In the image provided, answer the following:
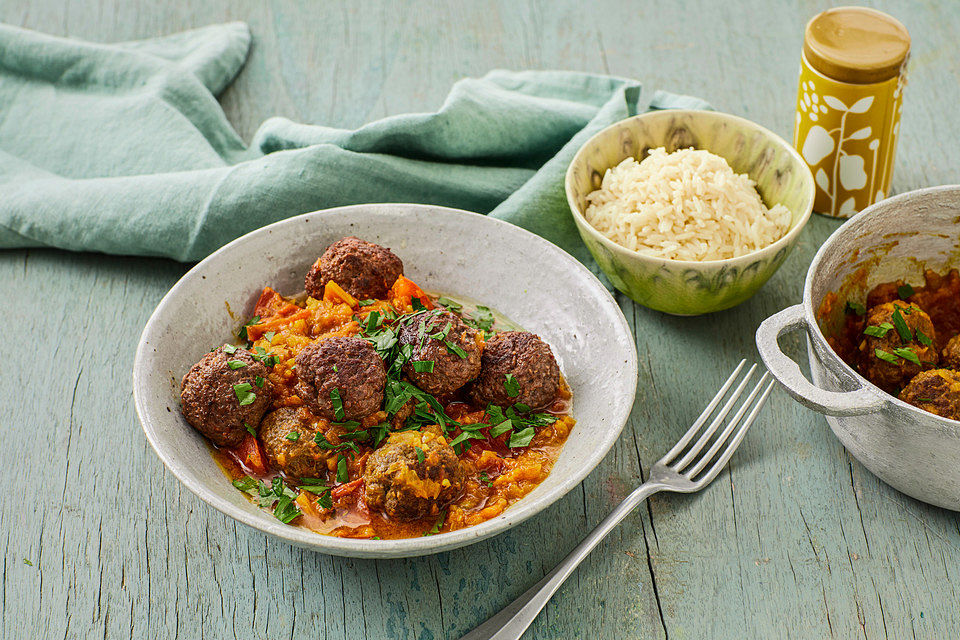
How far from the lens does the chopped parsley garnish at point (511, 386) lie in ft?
11.1

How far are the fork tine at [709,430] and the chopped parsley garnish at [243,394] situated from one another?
167cm

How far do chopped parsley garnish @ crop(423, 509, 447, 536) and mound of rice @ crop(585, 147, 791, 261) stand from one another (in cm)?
160

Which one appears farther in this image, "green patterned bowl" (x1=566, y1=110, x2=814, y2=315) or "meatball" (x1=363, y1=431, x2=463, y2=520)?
"green patterned bowl" (x1=566, y1=110, x2=814, y2=315)

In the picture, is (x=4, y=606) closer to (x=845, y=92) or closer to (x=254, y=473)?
(x=254, y=473)

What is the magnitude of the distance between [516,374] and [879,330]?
1.43 metres

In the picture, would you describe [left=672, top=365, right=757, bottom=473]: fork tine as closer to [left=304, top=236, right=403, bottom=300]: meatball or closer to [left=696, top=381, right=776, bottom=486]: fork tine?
[left=696, top=381, right=776, bottom=486]: fork tine

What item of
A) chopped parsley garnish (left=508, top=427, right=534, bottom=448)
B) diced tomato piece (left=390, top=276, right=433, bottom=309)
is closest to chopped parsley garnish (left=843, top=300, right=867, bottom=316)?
chopped parsley garnish (left=508, top=427, right=534, bottom=448)

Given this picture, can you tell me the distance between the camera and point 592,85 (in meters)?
5.38

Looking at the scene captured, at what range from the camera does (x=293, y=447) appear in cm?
323

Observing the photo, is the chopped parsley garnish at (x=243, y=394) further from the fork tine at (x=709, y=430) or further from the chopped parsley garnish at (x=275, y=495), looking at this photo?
the fork tine at (x=709, y=430)

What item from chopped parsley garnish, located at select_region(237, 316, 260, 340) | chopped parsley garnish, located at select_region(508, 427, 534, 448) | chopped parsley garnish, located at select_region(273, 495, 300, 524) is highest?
chopped parsley garnish, located at select_region(237, 316, 260, 340)

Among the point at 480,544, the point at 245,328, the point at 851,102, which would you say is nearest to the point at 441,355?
the point at 480,544

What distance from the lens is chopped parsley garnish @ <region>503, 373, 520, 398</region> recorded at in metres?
3.38

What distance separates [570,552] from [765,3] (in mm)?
4601
